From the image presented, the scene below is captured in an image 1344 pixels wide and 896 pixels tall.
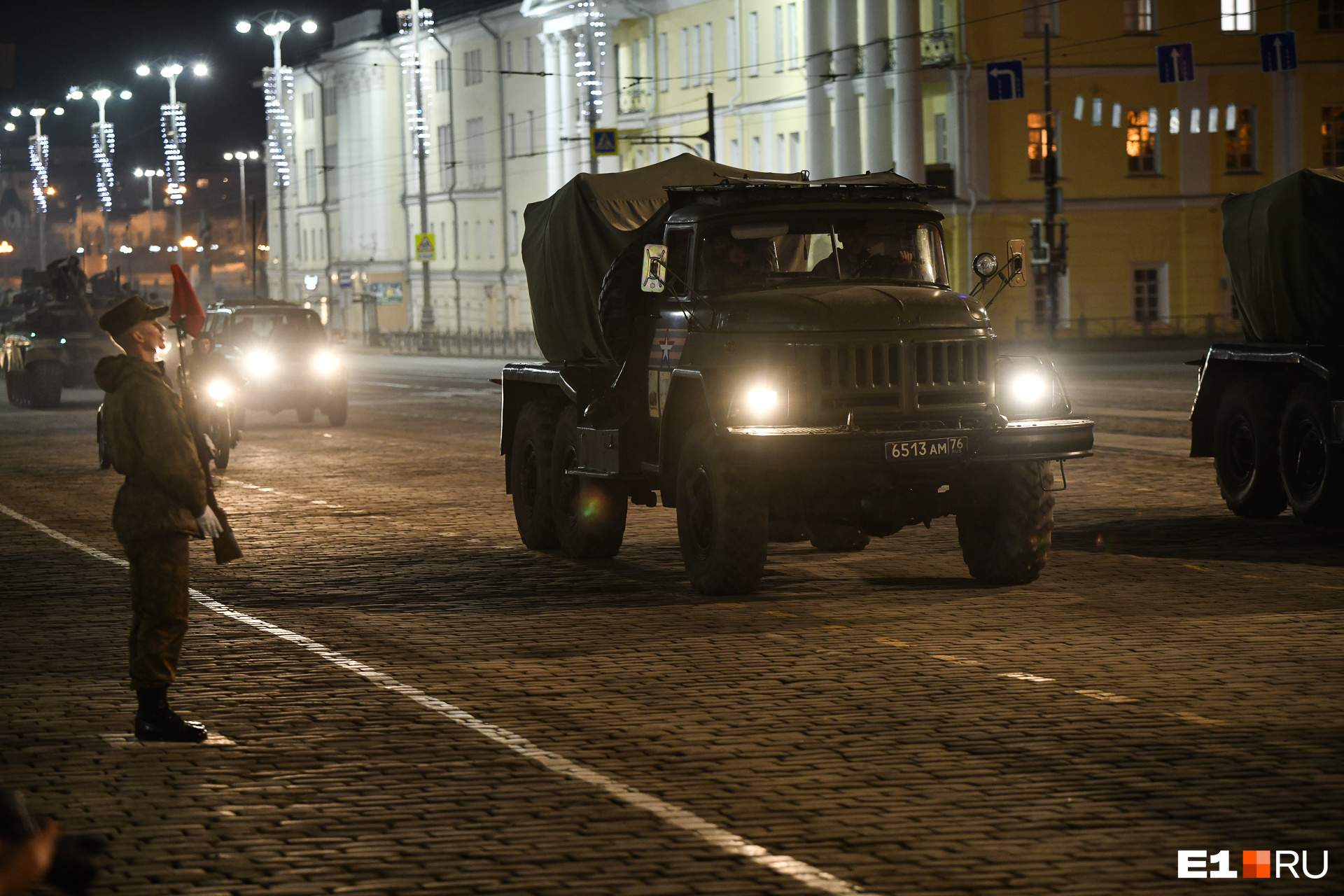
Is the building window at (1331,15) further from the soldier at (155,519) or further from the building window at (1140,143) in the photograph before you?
the soldier at (155,519)

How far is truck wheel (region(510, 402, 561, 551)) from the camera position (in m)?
15.7

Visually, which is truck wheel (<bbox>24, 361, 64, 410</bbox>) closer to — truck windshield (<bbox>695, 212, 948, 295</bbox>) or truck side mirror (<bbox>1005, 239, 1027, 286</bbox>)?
truck windshield (<bbox>695, 212, 948, 295</bbox>)

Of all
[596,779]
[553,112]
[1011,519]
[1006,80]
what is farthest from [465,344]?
[596,779]

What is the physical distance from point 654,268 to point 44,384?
95.2 feet

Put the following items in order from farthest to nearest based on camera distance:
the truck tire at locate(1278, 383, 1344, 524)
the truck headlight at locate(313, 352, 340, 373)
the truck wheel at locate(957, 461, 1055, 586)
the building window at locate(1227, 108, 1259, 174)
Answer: the building window at locate(1227, 108, 1259, 174) → the truck headlight at locate(313, 352, 340, 373) → the truck tire at locate(1278, 383, 1344, 524) → the truck wheel at locate(957, 461, 1055, 586)

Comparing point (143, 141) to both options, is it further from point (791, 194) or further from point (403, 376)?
point (791, 194)

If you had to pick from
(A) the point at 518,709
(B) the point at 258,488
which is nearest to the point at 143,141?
(B) the point at 258,488

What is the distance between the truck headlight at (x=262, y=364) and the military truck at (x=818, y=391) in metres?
17.7

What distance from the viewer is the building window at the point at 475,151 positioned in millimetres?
95625

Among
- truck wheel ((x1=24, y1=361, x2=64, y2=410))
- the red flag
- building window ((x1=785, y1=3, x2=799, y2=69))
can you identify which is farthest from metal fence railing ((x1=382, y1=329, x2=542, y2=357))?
the red flag

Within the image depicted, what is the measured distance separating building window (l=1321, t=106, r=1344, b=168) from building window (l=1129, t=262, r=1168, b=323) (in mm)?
5713

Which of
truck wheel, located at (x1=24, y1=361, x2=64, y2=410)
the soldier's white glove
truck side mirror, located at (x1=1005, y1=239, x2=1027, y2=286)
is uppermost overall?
truck side mirror, located at (x1=1005, y1=239, x2=1027, y2=286)

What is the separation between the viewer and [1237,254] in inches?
704

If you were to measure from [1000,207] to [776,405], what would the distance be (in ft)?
169
